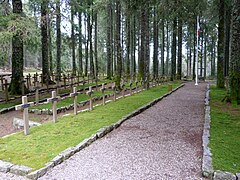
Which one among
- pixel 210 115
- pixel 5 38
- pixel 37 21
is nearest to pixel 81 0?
pixel 37 21

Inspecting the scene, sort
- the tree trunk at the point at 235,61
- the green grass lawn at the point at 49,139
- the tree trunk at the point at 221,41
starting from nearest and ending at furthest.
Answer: the green grass lawn at the point at 49,139 < the tree trunk at the point at 235,61 < the tree trunk at the point at 221,41

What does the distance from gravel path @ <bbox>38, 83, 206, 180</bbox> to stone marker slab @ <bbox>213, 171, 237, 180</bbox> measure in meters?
0.25

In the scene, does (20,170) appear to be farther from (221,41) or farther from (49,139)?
(221,41)

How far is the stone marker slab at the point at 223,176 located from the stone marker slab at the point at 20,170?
2.68 m

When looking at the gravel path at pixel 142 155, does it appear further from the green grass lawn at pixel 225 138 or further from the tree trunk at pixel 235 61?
the tree trunk at pixel 235 61

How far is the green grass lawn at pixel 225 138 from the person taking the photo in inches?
145

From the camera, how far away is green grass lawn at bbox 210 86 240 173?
370 centimetres

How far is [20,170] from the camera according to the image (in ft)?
11.6

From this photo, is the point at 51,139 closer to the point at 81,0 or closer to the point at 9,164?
the point at 9,164

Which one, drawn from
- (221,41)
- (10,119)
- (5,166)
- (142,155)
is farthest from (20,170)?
(221,41)

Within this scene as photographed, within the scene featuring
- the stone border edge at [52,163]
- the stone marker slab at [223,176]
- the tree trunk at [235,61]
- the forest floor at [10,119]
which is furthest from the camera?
the tree trunk at [235,61]

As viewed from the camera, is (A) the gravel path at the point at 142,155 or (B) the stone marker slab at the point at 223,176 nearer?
(B) the stone marker slab at the point at 223,176

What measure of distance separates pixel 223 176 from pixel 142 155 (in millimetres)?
1392

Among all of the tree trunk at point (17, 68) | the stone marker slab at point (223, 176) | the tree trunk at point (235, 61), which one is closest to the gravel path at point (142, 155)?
the stone marker slab at point (223, 176)
